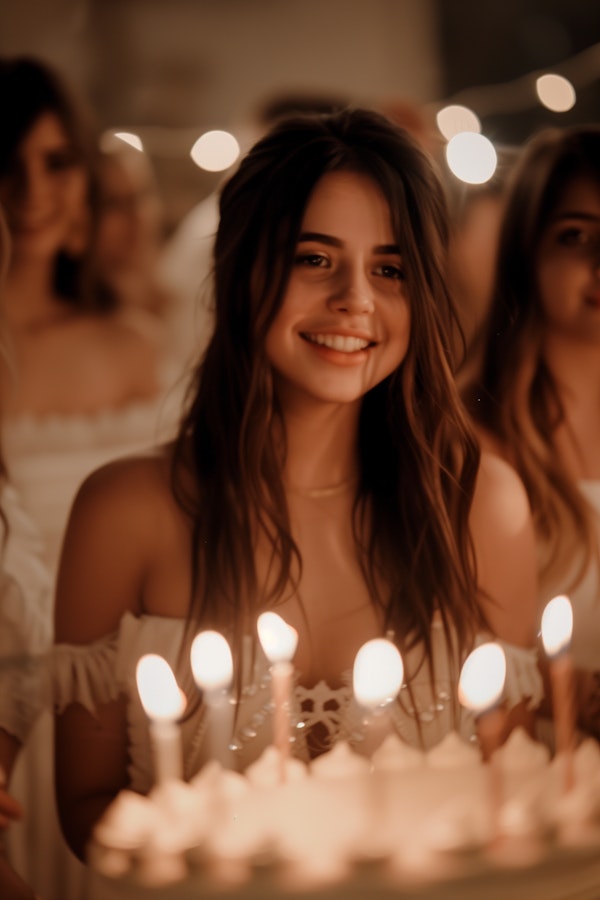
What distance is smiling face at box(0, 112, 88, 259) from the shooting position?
1.56 m

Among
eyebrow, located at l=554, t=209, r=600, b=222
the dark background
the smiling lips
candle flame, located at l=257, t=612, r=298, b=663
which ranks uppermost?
the dark background

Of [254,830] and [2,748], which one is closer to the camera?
[254,830]

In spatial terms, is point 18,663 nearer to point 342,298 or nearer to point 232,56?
point 342,298

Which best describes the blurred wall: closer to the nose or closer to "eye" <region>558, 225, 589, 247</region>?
"eye" <region>558, 225, 589, 247</region>

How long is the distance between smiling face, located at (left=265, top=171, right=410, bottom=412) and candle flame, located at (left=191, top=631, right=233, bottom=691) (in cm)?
30

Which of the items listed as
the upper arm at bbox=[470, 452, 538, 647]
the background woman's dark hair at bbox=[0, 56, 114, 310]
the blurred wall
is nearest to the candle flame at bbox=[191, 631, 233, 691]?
the upper arm at bbox=[470, 452, 538, 647]

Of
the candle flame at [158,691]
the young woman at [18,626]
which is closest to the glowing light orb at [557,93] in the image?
the young woman at [18,626]

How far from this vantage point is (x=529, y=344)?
1324 mm

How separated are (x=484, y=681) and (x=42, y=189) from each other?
3.42 ft

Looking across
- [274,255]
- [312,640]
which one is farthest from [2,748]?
[274,255]

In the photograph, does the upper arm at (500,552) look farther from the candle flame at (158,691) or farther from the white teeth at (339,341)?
the candle flame at (158,691)

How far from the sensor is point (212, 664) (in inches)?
38.2

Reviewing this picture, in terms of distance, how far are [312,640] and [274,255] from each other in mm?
436

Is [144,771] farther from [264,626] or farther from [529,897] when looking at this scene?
[529,897]
